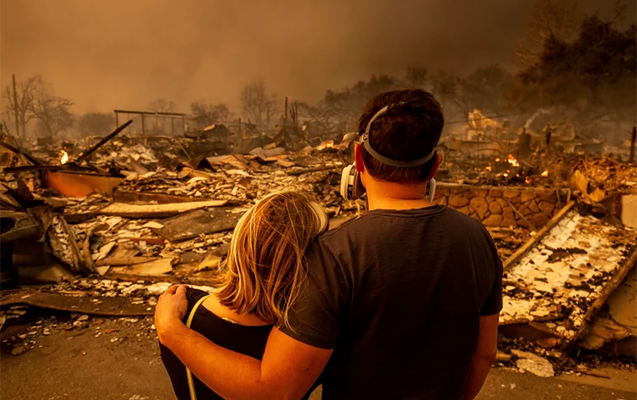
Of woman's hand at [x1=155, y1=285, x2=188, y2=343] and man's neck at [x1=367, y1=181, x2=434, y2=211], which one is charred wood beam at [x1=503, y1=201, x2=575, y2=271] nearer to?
man's neck at [x1=367, y1=181, x2=434, y2=211]

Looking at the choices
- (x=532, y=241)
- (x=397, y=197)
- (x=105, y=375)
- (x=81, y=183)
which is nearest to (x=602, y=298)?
(x=532, y=241)

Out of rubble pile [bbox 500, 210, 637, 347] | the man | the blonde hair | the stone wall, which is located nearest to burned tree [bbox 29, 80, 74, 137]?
the stone wall

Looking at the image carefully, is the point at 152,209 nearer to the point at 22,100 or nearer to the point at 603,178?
the point at 603,178

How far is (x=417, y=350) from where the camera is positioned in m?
1.08

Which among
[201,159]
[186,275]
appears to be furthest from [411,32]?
[186,275]

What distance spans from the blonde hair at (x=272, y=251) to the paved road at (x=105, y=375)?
8.11 feet

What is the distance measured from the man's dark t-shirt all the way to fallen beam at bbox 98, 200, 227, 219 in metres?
7.89

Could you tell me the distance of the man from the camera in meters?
A: 0.98

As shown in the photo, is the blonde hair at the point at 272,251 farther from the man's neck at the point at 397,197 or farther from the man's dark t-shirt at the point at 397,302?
the man's neck at the point at 397,197

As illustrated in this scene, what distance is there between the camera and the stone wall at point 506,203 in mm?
7459

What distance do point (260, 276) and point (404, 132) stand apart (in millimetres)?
572

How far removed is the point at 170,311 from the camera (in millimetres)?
1222

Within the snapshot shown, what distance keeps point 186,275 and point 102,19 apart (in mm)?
56233

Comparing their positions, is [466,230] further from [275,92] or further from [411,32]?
[275,92]
